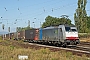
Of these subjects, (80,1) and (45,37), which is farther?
(80,1)

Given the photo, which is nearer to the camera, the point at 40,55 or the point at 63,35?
the point at 40,55

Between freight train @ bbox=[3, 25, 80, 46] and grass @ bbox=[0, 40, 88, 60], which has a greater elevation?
freight train @ bbox=[3, 25, 80, 46]

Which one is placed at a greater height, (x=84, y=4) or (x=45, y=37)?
(x=84, y=4)

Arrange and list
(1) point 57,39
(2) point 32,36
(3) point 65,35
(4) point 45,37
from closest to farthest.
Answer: (3) point 65,35 < (1) point 57,39 < (4) point 45,37 < (2) point 32,36

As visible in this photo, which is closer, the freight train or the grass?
the grass

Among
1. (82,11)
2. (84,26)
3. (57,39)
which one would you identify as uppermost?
(82,11)

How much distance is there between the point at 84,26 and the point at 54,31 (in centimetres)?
3167

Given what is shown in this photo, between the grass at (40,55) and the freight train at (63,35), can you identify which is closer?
the grass at (40,55)

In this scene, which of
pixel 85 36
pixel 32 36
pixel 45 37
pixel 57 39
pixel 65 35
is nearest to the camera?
pixel 65 35

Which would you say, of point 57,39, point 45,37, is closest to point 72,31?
point 57,39

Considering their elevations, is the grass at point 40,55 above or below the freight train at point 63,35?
below

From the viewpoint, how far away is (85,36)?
58.1 metres

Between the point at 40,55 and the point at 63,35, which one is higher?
the point at 63,35

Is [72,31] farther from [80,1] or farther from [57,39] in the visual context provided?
[80,1]
